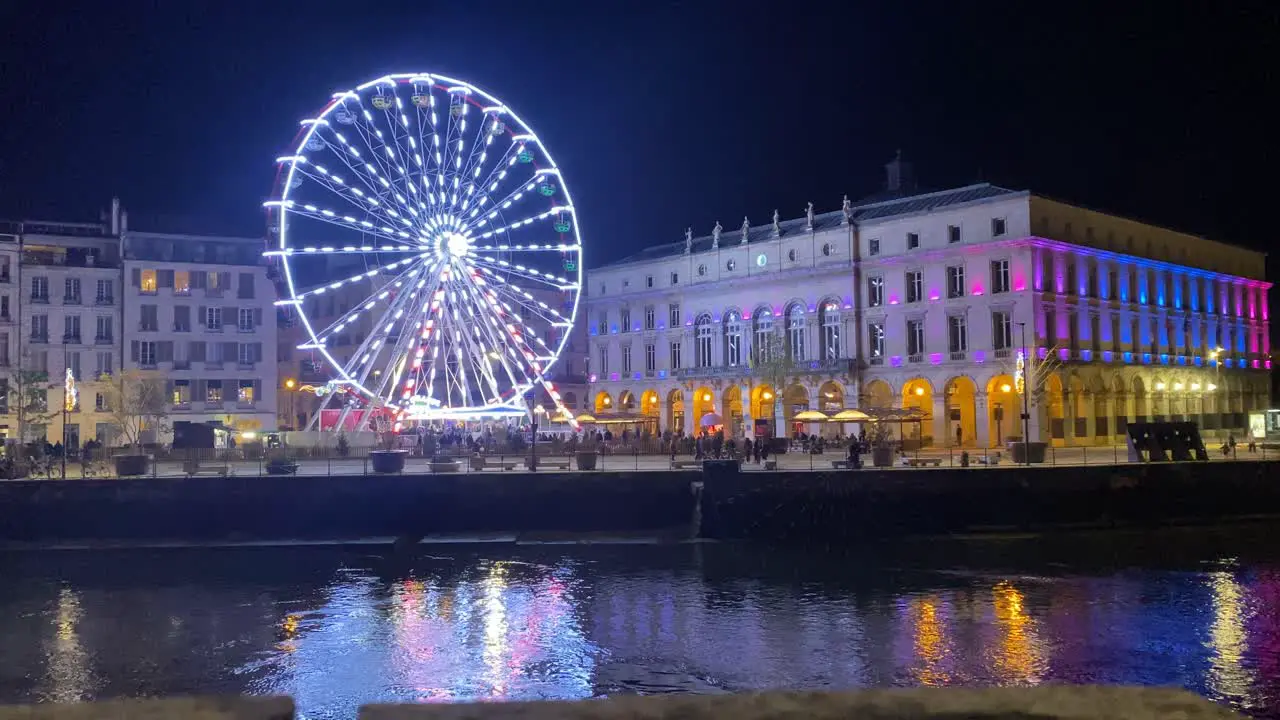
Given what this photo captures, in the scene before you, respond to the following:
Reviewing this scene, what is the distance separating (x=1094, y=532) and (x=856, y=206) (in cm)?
4418

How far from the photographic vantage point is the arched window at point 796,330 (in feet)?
283

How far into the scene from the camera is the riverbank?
4625 centimetres

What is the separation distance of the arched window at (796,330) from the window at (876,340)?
542 cm

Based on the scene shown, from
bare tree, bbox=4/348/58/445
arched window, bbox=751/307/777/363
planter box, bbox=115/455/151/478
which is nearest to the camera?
planter box, bbox=115/455/151/478

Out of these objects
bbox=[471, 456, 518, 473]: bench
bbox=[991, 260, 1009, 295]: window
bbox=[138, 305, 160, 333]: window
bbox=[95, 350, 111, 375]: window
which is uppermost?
bbox=[991, 260, 1009, 295]: window

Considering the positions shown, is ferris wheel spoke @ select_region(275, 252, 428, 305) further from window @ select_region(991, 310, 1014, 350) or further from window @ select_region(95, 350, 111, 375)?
window @ select_region(991, 310, 1014, 350)

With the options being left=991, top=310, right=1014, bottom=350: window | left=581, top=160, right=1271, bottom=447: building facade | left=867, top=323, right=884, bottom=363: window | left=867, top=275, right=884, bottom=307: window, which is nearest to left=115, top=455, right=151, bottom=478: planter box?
left=581, top=160, right=1271, bottom=447: building facade

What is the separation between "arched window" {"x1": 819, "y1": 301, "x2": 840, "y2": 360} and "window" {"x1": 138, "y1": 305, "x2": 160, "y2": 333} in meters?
48.0

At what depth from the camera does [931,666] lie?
25422 mm

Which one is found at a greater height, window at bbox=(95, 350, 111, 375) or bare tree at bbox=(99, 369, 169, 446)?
window at bbox=(95, 350, 111, 375)

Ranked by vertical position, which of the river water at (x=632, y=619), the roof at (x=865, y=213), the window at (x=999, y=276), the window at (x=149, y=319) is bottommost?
the river water at (x=632, y=619)

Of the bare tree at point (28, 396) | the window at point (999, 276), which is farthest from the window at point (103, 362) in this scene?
the window at point (999, 276)

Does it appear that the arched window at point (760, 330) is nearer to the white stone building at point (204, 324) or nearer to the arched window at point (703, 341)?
the arched window at point (703, 341)

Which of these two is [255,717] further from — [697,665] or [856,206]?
[856,206]
